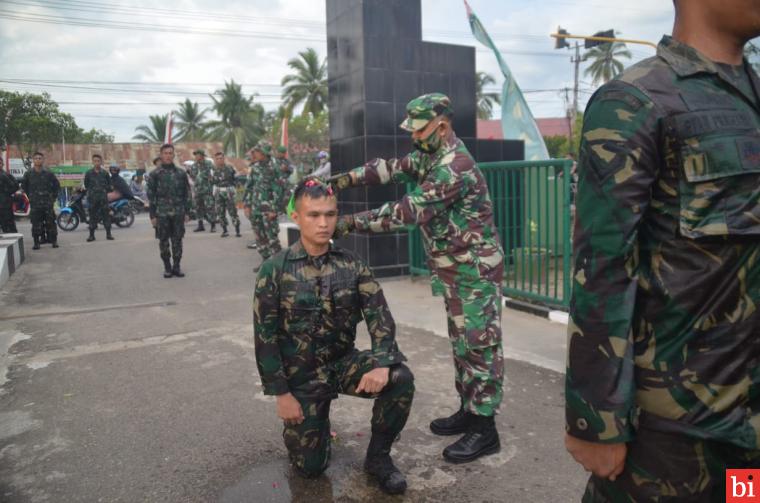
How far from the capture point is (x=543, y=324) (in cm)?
552

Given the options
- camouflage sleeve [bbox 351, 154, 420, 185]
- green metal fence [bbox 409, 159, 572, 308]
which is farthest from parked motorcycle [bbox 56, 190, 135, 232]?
camouflage sleeve [bbox 351, 154, 420, 185]

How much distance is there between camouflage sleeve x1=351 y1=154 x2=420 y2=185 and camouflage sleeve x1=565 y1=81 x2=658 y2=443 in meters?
1.84

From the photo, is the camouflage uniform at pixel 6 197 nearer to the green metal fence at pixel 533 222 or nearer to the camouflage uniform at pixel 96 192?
the camouflage uniform at pixel 96 192

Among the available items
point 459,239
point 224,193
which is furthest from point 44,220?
point 459,239

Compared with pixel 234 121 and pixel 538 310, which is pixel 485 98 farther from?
pixel 538 310

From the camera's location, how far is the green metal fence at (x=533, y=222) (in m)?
5.64

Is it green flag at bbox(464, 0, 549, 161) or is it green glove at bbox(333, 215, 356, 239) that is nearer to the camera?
green glove at bbox(333, 215, 356, 239)

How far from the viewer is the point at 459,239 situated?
3021mm

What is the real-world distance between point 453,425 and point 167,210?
6461mm

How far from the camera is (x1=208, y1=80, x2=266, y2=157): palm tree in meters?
49.4

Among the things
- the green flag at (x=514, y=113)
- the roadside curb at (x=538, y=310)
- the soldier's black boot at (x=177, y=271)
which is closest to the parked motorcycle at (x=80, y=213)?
the soldier's black boot at (x=177, y=271)

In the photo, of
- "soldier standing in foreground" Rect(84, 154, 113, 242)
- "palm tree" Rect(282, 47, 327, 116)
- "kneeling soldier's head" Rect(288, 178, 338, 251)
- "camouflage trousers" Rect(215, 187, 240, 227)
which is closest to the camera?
"kneeling soldier's head" Rect(288, 178, 338, 251)

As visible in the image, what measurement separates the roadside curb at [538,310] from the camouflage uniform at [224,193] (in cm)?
816

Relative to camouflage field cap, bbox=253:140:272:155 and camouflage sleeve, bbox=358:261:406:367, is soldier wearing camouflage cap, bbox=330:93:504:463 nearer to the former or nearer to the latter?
camouflage sleeve, bbox=358:261:406:367
